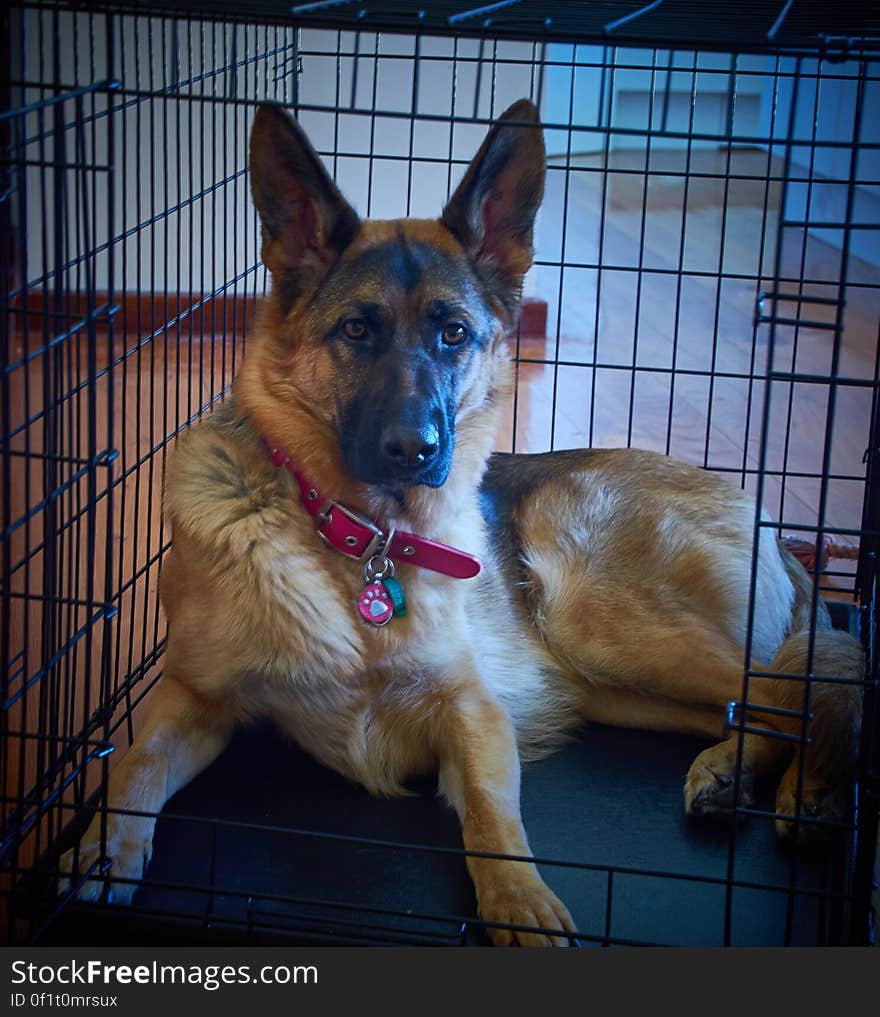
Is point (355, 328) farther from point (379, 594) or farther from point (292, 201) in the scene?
point (379, 594)

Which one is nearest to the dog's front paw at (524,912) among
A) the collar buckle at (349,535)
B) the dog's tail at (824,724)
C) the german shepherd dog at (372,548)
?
the german shepherd dog at (372,548)

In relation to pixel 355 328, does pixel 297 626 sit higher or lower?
lower

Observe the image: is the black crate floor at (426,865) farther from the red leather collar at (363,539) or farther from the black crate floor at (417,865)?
the red leather collar at (363,539)

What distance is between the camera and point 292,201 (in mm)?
2158

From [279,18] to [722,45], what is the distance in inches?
24.2

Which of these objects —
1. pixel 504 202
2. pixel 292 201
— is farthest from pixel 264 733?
pixel 504 202

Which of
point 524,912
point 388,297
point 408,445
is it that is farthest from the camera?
point 388,297

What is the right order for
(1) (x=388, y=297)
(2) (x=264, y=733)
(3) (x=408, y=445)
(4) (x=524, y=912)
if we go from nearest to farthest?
(4) (x=524, y=912)
(3) (x=408, y=445)
(1) (x=388, y=297)
(2) (x=264, y=733)

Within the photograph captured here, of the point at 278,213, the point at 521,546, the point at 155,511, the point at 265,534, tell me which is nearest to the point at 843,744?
the point at 521,546

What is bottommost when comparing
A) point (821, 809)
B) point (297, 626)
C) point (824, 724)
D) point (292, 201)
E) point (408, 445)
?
point (821, 809)

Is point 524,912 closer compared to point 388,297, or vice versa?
point 524,912

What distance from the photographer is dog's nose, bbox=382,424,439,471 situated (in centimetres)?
206

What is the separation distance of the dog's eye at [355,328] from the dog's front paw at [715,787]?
3.60 feet

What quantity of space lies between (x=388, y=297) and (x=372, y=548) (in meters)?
0.48
